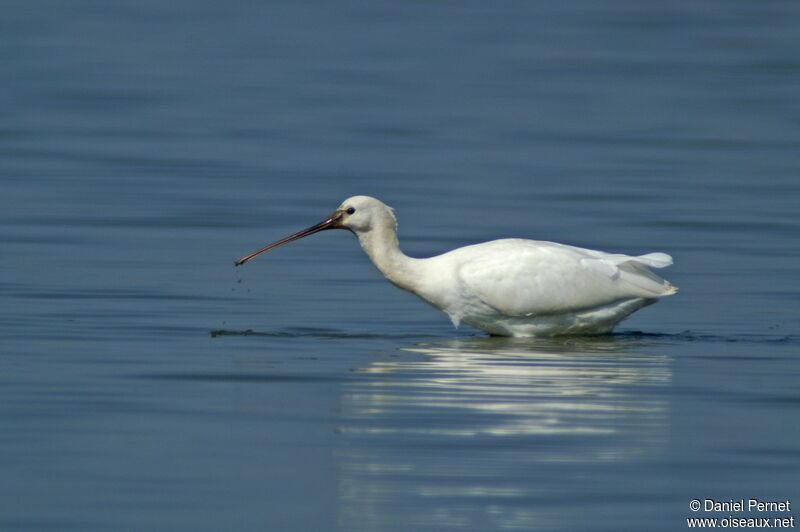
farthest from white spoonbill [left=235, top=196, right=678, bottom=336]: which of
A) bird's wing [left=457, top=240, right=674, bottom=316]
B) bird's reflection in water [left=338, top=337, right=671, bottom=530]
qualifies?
bird's reflection in water [left=338, top=337, right=671, bottom=530]

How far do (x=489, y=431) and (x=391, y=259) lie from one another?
4577 millimetres

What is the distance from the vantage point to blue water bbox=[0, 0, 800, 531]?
384 inches

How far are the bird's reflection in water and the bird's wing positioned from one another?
2.04ft

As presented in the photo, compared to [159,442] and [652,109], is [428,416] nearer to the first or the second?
[159,442]

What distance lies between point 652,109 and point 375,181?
9.17 m

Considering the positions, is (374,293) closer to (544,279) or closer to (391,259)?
(391,259)

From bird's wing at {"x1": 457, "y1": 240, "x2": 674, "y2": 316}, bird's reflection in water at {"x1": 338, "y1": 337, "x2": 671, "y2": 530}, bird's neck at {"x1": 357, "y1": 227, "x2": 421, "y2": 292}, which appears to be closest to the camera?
bird's reflection in water at {"x1": 338, "y1": 337, "x2": 671, "y2": 530}

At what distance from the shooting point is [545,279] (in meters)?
14.7

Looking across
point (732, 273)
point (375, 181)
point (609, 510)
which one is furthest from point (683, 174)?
point (609, 510)

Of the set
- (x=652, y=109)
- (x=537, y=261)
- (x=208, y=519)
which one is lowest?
(x=208, y=519)

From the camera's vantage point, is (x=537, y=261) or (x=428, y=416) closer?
(x=428, y=416)

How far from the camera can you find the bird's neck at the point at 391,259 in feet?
49.5

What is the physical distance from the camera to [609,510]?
9266 millimetres

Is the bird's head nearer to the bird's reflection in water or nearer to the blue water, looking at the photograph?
the blue water
